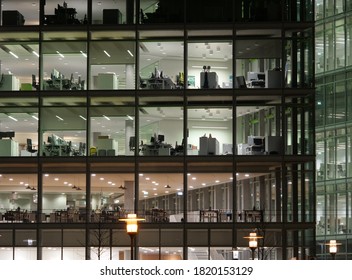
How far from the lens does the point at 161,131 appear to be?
159 feet

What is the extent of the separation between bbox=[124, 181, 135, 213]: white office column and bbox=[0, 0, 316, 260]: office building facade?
0.20ft

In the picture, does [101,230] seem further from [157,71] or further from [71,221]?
[157,71]

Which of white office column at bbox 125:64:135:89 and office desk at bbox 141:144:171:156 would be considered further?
white office column at bbox 125:64:135:89

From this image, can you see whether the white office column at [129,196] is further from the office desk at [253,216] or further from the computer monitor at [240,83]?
the computer monitor at [240,83]

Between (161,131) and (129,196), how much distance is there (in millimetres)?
3991

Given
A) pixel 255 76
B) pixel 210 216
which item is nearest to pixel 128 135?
pixel 210 216

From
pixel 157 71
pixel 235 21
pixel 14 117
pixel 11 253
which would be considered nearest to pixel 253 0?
pixel 235 21

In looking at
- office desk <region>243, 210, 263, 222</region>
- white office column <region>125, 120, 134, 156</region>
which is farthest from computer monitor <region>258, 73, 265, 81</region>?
white office column <region>125, 120, 134, 156</region>

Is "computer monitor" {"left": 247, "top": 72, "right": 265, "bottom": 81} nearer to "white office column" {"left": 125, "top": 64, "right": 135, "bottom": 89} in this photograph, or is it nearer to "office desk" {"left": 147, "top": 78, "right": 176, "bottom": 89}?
"office desk" {"left": 147, "top": 78, "right": 176, "bottom": 89}

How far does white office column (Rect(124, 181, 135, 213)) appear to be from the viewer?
4859 cm

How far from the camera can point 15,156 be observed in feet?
161

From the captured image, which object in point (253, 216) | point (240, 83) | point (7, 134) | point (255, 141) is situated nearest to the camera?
point (253, 216)

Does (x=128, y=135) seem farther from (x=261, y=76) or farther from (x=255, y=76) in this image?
(x=261, y=76)
